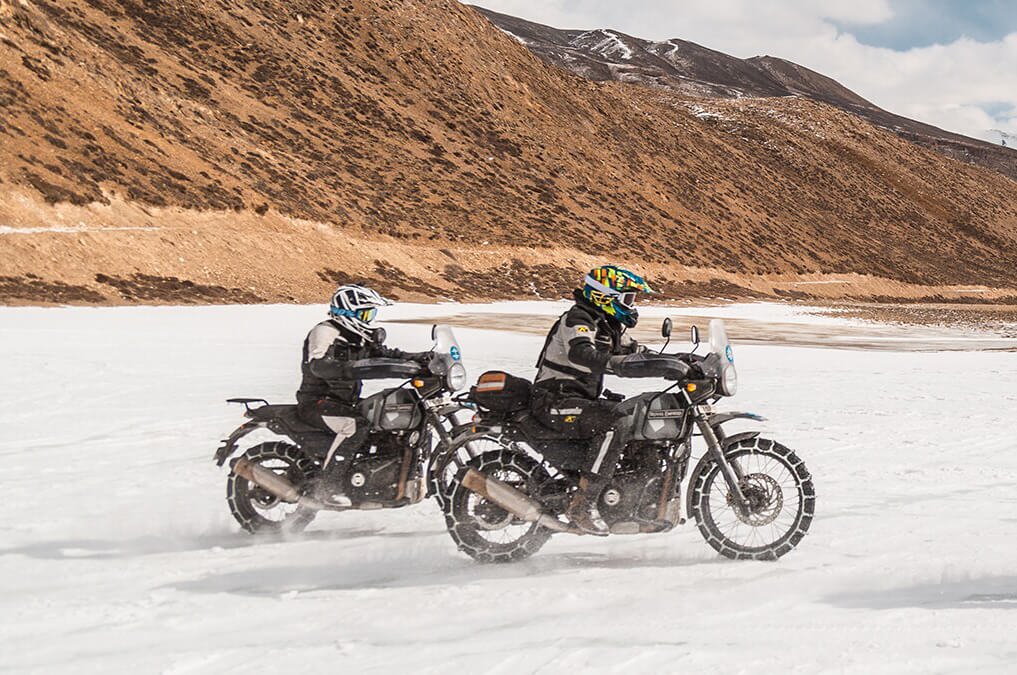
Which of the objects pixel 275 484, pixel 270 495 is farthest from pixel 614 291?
pixel 270 495

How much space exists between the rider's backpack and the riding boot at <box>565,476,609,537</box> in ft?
2.25

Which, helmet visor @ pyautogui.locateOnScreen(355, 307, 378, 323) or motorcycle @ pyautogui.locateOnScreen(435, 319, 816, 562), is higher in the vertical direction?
helmet visor @ pyautogui.locateOnScreen(355, 307, 378, 323)

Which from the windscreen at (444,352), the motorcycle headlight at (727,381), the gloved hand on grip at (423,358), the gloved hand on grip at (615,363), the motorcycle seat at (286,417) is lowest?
the motorcycle seat at (286,417)

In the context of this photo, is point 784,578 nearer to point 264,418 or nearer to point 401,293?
point 264,418

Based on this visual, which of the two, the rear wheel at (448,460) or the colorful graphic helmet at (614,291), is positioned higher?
the colorful graphic helmet at (614,291)

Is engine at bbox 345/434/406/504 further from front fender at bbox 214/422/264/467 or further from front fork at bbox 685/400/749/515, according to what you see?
front fork at bbox 685/400/749/515

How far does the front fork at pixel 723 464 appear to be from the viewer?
625cm

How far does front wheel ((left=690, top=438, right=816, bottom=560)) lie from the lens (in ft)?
20.6

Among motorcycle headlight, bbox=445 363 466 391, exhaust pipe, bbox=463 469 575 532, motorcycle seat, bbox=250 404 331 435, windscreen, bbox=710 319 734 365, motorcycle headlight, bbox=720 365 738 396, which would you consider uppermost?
windscreen, bbox=710 319 734 365

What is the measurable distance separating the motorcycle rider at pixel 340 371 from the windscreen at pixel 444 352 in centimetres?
9

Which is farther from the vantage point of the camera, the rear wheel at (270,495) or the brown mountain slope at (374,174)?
the brown mountain slope at (374,174)

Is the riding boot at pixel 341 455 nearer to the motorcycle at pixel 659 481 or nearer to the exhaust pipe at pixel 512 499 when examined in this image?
the motorcycle at pixel 659 481

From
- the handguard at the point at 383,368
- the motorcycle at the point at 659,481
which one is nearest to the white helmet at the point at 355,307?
the handguard at the point at 383,368

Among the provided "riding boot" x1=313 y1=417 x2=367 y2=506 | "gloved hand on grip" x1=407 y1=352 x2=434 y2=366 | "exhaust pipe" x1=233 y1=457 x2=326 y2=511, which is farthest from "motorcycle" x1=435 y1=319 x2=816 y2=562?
"exhaust pipe" x1=233 y1=457 x2=326 y2=511
